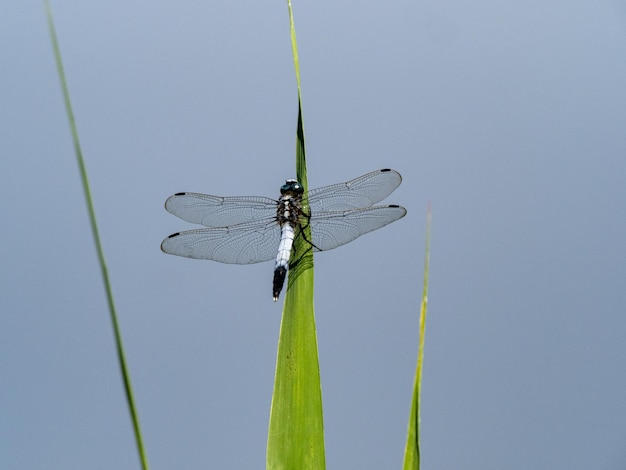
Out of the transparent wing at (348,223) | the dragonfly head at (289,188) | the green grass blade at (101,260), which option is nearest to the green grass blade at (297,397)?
the green grass blade at (101,260)

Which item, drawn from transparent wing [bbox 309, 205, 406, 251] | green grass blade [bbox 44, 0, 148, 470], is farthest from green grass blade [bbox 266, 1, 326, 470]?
transparent wing [bbox 309, 205, 406, 251]

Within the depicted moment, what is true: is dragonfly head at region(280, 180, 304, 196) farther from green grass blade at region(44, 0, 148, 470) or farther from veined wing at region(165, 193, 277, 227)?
green grass blade at region(44, 0, 148, 470)

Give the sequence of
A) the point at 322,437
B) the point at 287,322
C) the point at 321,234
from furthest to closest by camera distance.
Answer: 1. the point at 321,234
2. the point at 287,322
3. the point at 322,437

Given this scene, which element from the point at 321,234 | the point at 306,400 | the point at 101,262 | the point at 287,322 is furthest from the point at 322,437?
the point at 321,234

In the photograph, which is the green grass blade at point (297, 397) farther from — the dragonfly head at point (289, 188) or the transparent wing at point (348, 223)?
the dragonfly head at point (289, 188)

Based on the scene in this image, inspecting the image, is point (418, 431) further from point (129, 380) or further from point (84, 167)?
point (84, 167)

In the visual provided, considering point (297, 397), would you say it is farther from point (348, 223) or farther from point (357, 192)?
point (357, 192)
